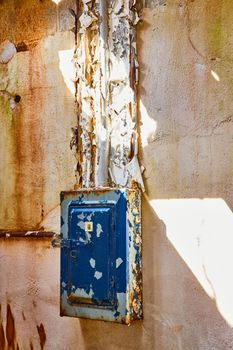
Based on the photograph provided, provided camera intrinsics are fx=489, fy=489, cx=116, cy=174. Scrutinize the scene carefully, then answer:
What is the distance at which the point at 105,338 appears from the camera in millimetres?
2574

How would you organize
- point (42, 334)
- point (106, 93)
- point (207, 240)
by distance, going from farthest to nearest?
point (42, 334), point (106, 93), point (207, 240)

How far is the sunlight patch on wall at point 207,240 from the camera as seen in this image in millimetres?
2215

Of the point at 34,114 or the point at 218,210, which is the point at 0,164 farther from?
the point at 218,210

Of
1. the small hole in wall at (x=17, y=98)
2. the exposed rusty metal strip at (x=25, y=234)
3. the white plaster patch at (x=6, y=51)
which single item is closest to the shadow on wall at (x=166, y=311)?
the exposed rusty metal strip at (x=25, y=234)

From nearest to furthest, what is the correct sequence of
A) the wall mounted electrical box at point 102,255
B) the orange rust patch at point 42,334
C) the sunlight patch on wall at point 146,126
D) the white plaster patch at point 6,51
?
the wall mounted electrical box at point 102,255 → the sunlight patch on wall at point 146,126 → the orange rust patch at point 42,334 → the white plaster patch at point 6,51

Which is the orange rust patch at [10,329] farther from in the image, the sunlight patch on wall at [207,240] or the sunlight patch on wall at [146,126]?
the sunlight patch on wall at [146,126]

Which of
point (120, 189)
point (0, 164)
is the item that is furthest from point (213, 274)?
point (0, 164)

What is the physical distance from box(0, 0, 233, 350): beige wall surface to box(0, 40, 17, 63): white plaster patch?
0.06m

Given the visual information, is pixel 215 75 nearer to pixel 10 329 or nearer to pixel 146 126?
pixel 146 126

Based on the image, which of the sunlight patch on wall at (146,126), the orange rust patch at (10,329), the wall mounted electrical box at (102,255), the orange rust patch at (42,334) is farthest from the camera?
the orange rust patch at (10,329)

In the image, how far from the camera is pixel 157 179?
2.47 m

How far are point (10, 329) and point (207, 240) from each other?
141 centimetres

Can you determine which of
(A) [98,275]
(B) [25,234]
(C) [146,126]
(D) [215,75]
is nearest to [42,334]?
(B) [25,234]

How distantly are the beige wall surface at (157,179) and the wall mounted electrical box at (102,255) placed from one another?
11cm
